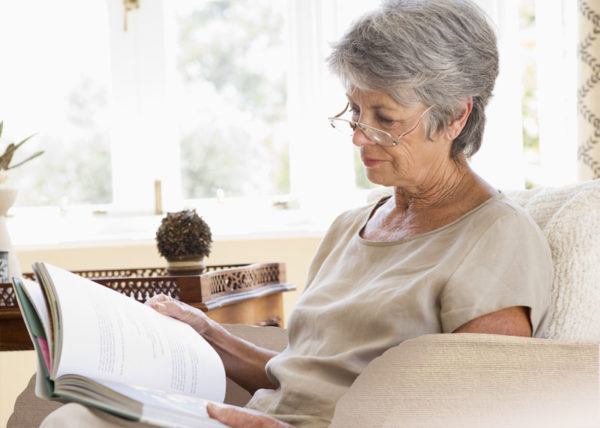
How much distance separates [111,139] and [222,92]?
46 centimetres

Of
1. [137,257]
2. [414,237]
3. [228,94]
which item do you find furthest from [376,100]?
[228,94]

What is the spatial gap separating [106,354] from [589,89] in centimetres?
191

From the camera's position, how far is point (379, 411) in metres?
0.93

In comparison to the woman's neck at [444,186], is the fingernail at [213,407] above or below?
below

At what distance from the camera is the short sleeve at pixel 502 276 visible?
1.02 metres

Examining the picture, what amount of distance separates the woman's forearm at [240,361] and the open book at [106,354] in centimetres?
25

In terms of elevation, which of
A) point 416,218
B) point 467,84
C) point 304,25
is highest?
point 304,25

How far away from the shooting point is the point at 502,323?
102 cm

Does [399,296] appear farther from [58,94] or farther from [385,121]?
[58,94]

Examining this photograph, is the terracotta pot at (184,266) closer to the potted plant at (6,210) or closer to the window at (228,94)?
the potted plant at (6,210)

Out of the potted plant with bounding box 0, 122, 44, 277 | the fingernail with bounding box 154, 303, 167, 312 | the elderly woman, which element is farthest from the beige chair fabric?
the potted plant with bounding box 0, 122, 44, 277

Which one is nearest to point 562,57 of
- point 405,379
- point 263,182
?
point 263,182

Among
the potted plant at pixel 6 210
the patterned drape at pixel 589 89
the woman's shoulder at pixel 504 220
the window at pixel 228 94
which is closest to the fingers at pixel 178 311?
the woman's shoulder at pixel 504 220

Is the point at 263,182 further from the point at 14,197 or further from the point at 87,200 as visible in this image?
the point at 14,197
